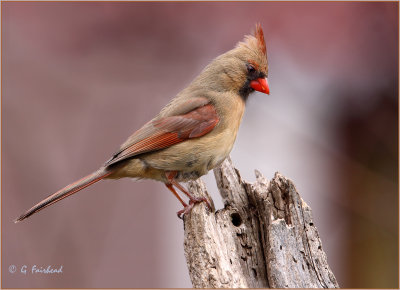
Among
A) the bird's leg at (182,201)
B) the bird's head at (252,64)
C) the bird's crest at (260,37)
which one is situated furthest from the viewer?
the bird's head at (252,64)

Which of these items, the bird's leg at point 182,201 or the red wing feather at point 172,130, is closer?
the bird's leg at point 182,201

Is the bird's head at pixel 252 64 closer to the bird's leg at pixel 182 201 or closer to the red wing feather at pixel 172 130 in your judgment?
the red wing feather at pixel 172 130

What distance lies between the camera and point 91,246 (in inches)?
161

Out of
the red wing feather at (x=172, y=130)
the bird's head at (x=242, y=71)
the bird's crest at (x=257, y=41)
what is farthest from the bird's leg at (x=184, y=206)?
the bird's crest at (x=257, y=41)

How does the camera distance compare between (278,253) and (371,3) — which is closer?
(278,253)

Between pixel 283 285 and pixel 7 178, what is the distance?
2214mm

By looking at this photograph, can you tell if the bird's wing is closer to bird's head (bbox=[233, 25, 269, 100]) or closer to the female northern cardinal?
the female northern cardinal

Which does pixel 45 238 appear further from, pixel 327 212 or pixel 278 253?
pixel 327 212

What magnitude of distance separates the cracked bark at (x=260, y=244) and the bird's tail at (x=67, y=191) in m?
0.66

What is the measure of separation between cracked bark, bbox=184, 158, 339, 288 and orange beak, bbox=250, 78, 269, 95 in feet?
2.82

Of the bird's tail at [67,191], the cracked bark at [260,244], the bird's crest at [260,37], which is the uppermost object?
the bird's crest at [260,37]

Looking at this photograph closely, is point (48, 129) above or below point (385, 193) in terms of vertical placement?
above

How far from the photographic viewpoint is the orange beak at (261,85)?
4145 mm

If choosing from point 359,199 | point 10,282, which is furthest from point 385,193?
point 10,282
